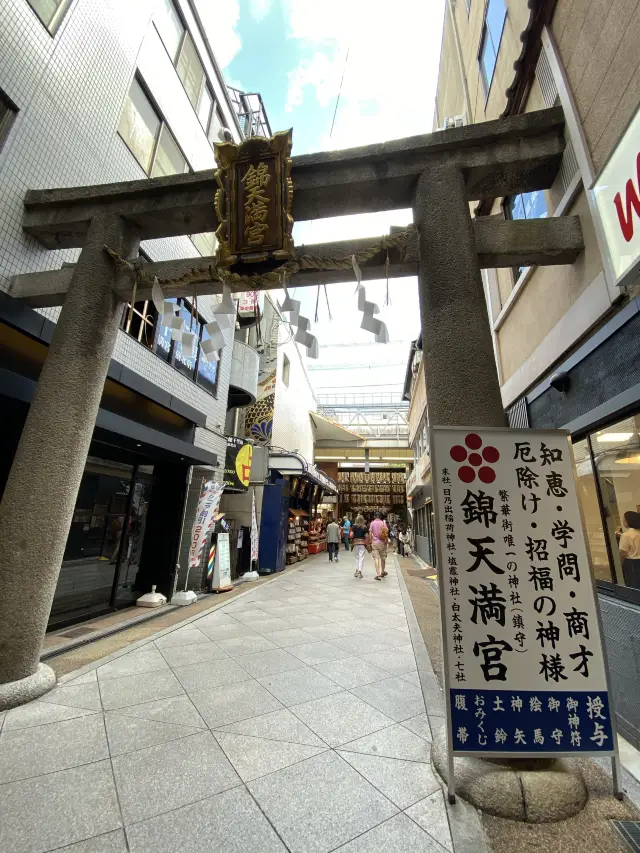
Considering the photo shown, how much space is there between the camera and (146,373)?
6.97m

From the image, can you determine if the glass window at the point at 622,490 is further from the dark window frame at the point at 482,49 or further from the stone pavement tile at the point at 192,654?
the dark window frame at the point at 482,49

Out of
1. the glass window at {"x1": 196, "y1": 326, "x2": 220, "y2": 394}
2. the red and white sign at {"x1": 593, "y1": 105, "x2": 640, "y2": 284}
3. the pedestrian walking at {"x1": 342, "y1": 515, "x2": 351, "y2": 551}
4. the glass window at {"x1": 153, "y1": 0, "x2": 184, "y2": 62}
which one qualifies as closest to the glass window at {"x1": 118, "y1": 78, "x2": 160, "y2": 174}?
the glass window at {"x1": 153, "y1": 0, "x2": 184, "y2": 62}

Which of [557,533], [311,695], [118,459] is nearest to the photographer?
[557,533]

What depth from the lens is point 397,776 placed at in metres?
2.42

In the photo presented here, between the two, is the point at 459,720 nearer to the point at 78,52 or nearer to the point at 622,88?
the point at 622,88

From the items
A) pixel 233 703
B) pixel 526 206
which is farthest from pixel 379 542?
pixel 526 206

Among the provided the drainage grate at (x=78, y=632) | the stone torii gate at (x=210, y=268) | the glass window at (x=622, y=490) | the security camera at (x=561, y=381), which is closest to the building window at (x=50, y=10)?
the stone torii gate at (x=210, y=268)

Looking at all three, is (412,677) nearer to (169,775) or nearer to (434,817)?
(434,817)

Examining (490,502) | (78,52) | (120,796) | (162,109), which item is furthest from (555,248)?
(162,109)

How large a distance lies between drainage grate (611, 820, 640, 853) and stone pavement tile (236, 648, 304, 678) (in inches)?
117

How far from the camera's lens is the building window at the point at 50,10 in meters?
4.81

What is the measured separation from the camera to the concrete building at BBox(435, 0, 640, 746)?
280 centimetres

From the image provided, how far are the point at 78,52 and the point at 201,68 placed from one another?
17.8ft

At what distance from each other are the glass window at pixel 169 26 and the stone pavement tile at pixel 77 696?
11476 mm
